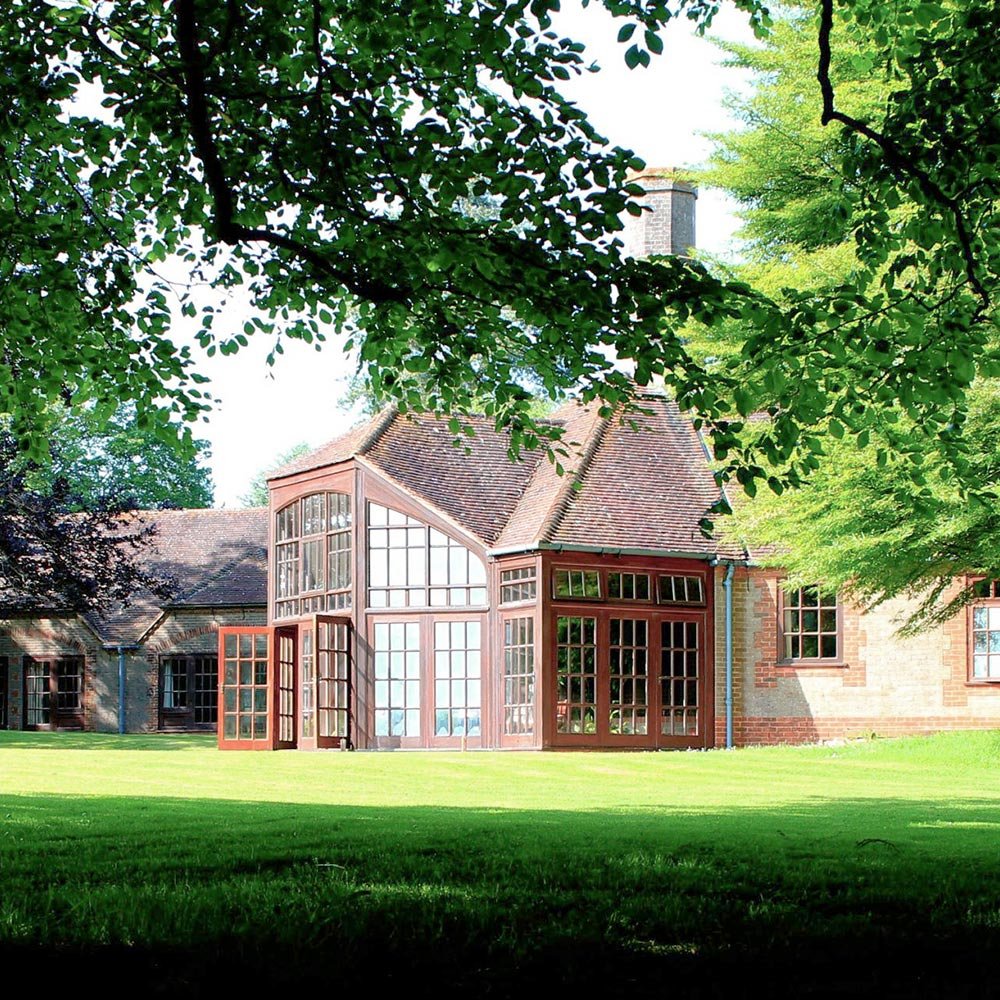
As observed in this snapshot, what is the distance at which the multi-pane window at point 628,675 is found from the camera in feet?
84.2

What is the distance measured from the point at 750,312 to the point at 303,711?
20.2 meters

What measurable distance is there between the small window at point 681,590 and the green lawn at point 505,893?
11.8 m

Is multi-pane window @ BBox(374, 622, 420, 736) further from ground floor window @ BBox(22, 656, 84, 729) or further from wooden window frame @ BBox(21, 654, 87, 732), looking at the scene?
ground floor window @ BBox(22, 656, 84, 729)

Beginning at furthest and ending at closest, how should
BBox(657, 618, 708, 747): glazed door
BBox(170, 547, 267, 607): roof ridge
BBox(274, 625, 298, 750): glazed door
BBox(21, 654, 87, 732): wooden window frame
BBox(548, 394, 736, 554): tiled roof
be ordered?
BBox(21, 654, 87, 732): wooden window frame, BBox(170, 547, 267, 607): roof ridge, BBox(274, 625, 298, 750): glazed door, BBox(657, 618, 708, 747): glazed door, BBox(548, 394, 736, 554): tiled roof

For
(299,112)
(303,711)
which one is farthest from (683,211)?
(299,112)

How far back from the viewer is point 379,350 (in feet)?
35.8

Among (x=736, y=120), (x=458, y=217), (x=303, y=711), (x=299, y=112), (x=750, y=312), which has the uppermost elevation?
(x=736, y=120)

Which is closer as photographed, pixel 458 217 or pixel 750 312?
pixel 750 312

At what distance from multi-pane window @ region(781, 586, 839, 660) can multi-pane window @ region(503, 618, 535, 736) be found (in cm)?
465

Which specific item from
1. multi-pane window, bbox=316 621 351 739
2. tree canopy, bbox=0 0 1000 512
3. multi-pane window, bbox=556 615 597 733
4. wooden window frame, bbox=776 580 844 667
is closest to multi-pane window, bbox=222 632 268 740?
multi-pane window, bbox=316 621 351 739

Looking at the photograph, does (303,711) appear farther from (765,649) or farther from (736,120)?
(736,120)

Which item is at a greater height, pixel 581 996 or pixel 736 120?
pixel 736 120

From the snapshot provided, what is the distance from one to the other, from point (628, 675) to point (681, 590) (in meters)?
1.79

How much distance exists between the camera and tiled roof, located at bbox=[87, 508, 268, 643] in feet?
123
